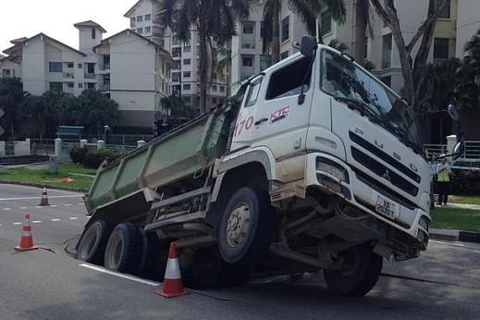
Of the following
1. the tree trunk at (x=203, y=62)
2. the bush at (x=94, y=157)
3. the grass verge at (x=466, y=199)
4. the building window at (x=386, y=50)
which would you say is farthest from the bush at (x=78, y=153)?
the grass verge at (x=466, y=199)

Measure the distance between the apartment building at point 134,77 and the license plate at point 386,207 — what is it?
68.2 m

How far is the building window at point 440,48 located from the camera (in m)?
42.1

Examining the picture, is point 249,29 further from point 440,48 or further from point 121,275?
point 121,275

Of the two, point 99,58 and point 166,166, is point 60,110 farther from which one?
point 166,166

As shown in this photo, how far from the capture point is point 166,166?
772 cm

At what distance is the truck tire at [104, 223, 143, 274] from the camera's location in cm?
789

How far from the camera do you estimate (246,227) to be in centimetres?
566

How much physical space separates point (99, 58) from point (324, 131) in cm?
7603

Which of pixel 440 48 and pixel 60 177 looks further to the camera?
pixel 440 48

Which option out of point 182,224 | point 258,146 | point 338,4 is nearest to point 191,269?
point 182,224

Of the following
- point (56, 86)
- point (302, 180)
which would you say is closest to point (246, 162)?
point (302, 180)

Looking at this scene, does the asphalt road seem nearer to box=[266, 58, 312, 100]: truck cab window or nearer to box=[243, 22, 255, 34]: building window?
box=[266, 58, 312, 100]: truck cab window

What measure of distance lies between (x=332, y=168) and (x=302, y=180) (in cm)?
30

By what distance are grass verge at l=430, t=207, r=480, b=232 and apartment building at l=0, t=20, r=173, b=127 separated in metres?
59.8
